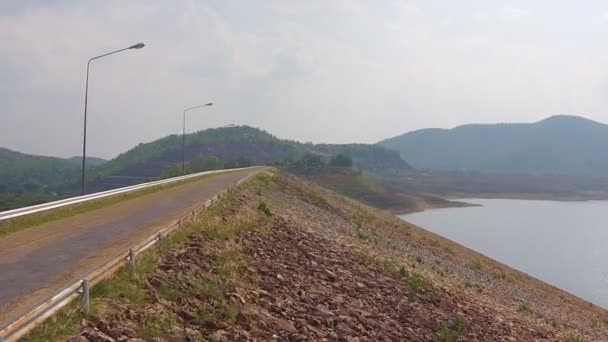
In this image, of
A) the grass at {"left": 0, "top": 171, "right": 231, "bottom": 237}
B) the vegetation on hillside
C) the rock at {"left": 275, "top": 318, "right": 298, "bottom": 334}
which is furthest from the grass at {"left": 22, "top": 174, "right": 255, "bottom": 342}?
the vegetation on hillside

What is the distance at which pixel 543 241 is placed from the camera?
6488 cm

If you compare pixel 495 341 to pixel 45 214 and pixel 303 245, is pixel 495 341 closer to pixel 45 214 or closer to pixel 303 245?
pixel 303 245

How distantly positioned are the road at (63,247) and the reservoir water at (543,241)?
3149 cm

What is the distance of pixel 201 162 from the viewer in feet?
373

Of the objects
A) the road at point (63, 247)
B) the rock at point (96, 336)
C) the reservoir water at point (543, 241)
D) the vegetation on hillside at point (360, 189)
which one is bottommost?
the reservoir water at point (543, 241)

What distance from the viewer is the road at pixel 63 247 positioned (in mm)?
8344

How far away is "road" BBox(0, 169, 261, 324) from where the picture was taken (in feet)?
27.4

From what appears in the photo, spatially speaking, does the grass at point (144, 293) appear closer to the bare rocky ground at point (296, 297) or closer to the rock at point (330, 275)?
the bare rocky ground at point (296, 297)

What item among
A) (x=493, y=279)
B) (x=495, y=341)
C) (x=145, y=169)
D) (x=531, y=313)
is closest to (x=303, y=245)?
(x=495, y=341)

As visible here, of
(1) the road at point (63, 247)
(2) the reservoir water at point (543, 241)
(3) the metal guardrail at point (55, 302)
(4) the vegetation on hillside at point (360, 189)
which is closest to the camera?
(3) the metal guardrail at point (55, 302)

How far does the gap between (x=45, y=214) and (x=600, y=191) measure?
191032 mm

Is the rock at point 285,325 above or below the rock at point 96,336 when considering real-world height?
below

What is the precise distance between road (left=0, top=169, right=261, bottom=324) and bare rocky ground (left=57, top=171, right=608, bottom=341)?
116cm

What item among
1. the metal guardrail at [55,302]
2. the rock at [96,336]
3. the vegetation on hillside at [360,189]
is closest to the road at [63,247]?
the metal guardrail at [55,302]
